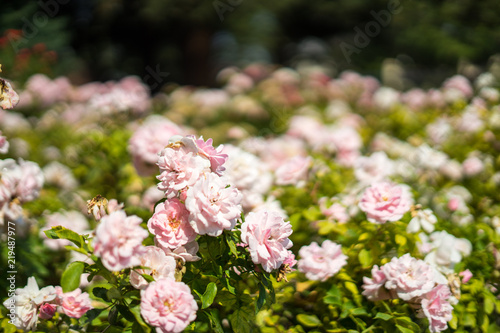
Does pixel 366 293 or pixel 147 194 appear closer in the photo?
pixel 366 293

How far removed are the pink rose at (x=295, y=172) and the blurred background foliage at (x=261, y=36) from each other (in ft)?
13.8

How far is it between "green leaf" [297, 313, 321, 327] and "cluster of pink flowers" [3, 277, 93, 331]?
69 cm

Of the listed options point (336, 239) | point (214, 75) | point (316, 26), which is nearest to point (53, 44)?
point (336, 239)

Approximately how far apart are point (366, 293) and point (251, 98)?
395 centimetres

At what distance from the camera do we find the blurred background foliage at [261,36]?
6.55 m

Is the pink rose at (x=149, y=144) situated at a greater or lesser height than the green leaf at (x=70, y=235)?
lesser

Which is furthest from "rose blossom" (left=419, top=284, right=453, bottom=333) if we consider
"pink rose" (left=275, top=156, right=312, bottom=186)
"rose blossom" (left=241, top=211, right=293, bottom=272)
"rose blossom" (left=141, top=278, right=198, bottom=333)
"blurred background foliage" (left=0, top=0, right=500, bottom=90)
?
"blurred background foliage" (left=0, top=0, right=500, bottom=90)

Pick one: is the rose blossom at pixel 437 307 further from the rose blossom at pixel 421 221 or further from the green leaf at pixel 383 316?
the rose blossom at pixel 421 221

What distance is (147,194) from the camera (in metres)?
2.29

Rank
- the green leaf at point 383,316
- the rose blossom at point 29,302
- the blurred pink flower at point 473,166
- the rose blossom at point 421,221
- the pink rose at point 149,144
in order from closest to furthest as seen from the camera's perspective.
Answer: the rose blossom at point 29,302 < the green leaf at point 383,316 < the rose blossom at point 421,221 < the pink rose at point 149,144 < the blurred pink flower at point 473,166

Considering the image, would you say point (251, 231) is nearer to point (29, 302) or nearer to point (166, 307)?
point (166, 307)

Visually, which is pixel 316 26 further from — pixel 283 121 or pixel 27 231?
pixel 27 231

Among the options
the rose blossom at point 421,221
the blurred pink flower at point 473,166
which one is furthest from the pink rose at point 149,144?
the blurred pink flower at point 473,166

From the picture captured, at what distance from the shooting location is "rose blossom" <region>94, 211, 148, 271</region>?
105 centimetres
